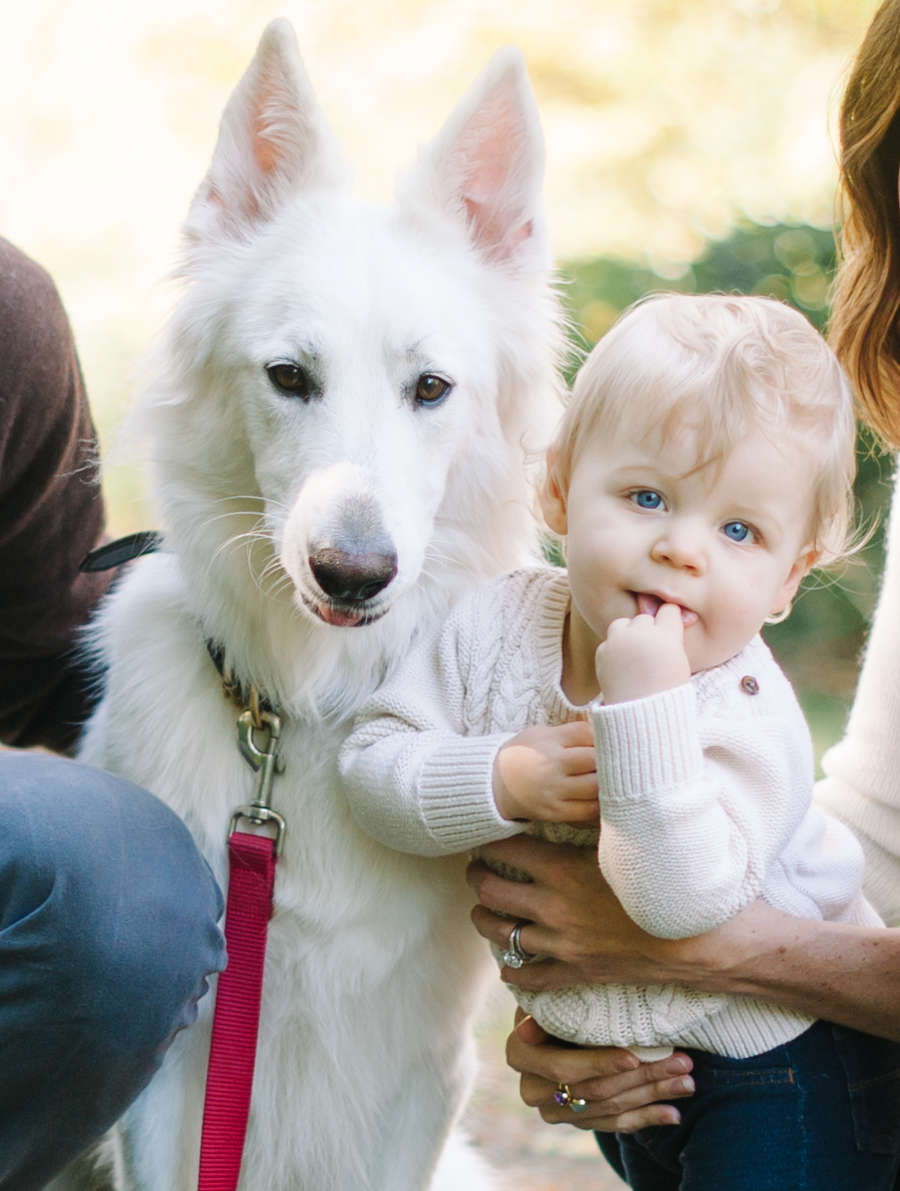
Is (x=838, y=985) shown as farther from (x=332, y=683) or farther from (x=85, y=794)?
(x=85, y=794)

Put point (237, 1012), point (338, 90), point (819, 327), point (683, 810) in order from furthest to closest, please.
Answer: point (338, 90)
point (819, 327)
point (237, 1012)
point (683, 810)

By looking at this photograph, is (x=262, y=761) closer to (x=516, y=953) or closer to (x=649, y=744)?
(x=516, y=953)

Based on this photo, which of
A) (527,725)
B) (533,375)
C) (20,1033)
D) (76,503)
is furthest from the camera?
(76,503)

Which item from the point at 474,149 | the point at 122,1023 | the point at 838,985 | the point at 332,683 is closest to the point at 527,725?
the point at 332,683

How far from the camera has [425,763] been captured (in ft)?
4.40

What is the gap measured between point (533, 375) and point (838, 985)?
95cm

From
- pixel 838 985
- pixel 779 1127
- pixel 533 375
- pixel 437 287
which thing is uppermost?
pixel 437 287

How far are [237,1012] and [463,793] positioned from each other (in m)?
0.46

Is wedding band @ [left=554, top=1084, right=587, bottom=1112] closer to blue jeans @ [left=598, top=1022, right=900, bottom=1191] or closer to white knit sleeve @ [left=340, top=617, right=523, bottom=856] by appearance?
blue jeans @ [left=598, top=1022, right=900, bottom=1191]

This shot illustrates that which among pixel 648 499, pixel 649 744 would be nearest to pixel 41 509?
pixel 648 499

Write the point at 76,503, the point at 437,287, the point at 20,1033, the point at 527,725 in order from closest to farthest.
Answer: the point at 20,1033 < the point at 527,725 < the point at 437,287 < the point at 76,503

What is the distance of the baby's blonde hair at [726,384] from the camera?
4.14 feet

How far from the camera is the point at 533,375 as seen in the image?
1.75 meters

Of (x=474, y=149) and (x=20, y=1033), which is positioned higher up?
(x=474, y=149)
